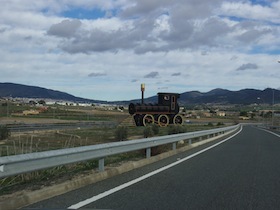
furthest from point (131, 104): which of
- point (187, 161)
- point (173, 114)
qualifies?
point (187, 161)

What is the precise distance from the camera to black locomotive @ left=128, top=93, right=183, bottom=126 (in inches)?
2218

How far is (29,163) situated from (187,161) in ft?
25.5

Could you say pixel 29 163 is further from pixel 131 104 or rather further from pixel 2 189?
pixel 131 104

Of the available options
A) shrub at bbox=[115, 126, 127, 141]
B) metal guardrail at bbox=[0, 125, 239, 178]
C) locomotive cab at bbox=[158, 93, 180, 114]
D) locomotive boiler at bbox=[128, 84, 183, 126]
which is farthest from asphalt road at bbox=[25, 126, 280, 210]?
locomotive cab at bbox=[158, 93, 180, 114]

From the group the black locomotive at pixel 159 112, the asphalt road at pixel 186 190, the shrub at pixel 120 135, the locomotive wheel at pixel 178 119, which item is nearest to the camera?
the asphalt road at pixel 186 190

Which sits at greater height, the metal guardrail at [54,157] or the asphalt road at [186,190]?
the metal guardrail at [54,157]

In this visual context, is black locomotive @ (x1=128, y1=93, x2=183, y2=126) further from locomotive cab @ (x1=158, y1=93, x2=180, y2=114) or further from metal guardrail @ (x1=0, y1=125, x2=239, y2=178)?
metal guardrail @ (x1=0, y1=125, x2=239, y2=178)

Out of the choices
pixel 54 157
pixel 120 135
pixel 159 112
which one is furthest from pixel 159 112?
pixel 54 157

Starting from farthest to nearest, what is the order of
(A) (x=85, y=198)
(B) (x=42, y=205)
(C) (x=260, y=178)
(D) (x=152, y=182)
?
(C) (x=260, y=178)
(D) (x=152, y=182)
(A) (x=85, y=198)
(B) (x=42, y=205)

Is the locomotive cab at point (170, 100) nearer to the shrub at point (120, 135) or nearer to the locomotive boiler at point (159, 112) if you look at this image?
the locomotive boiler at point (159, 112)

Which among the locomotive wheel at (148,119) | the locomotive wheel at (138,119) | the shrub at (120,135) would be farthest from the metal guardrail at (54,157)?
the locomotive wheel at (138,119)

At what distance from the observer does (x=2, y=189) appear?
8.30 meters

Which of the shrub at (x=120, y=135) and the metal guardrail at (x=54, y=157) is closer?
the metal guardrail at (x=54, y=157)

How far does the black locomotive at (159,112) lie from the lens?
5634 cm
